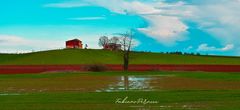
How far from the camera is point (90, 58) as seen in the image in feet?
483

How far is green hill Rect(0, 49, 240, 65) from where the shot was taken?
139875mm

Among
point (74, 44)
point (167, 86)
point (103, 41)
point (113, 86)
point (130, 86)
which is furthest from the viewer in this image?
point (74, 44)

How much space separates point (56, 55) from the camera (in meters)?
151

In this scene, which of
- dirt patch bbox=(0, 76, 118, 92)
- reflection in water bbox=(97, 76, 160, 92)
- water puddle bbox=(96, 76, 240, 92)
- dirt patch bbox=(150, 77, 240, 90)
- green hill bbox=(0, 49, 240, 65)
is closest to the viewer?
reflection in water bbox=(97, 76, 160, 92)

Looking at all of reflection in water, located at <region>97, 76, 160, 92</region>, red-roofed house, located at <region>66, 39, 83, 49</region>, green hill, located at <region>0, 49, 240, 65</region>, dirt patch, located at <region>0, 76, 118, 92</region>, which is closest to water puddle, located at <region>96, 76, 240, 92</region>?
reflection in water, located at <region>97, 76, 160, 92</region>

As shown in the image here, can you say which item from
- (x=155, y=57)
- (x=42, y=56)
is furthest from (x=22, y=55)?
(x=155, y=57)

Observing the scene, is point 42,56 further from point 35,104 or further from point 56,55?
point 35,104

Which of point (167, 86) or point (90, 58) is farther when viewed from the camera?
point (90, 58)

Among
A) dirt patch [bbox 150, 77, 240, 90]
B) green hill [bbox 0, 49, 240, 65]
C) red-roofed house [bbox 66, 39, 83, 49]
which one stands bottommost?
dirt patch [bbox 150, 77, 240, 90]

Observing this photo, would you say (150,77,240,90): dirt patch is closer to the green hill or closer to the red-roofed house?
the green hill

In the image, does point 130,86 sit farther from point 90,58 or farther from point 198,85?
point 90,58

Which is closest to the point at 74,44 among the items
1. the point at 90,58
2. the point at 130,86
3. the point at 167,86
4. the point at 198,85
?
the point at 90,58

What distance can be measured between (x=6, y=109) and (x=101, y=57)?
127 m

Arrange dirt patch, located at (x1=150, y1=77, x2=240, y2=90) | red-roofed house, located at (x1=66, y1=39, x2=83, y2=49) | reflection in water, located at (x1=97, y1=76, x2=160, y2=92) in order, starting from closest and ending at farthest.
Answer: reflection in water, located at (x1=97, y1=76, x2=160, y2=92)
dirt patch, located at (x1=150, y1=77, x2=240, y2=90)
red-roofed house, located at (x1=66, y1=39, x2=83, y2=49)
